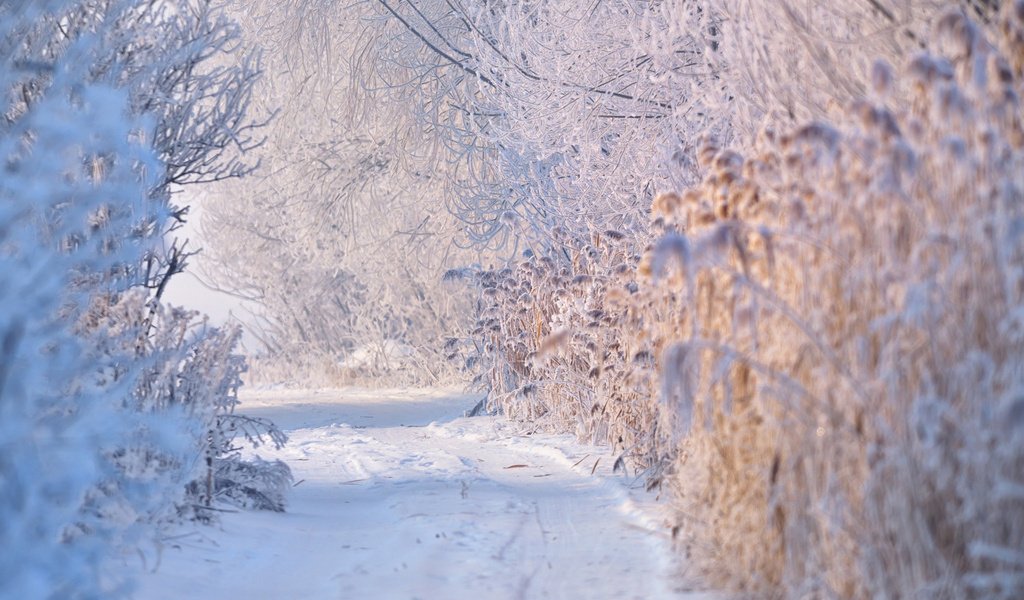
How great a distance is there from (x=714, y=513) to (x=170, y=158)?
398 centimetres

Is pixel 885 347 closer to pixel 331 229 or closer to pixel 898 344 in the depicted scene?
pixel 898 344

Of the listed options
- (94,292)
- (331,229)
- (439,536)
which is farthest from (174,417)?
(331,229)

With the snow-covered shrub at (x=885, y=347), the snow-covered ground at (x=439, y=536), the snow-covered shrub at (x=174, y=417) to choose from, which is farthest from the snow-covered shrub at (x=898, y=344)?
the snow-covered shrub at (x=174, y=417)

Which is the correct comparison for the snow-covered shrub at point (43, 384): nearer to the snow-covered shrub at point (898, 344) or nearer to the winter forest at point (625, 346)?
the winter forest at point (625, 346)

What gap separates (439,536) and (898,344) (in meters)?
2.52

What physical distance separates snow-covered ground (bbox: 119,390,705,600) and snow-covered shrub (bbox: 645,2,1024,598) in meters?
0.80

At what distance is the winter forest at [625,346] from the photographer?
262 cm

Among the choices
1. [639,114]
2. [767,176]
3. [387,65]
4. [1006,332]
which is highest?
[387,65]

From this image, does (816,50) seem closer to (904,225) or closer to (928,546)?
(904,225)

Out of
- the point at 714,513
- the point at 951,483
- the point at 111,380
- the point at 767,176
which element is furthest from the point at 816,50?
the point at 111,380

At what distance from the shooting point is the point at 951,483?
2582 mm

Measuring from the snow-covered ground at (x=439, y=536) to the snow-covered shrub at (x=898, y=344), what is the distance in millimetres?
804

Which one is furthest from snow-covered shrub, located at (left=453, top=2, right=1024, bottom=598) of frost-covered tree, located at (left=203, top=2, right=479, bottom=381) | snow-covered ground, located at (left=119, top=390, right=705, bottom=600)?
frost-covered tree, located at (left=203, top=2, right=479, bottom=381)

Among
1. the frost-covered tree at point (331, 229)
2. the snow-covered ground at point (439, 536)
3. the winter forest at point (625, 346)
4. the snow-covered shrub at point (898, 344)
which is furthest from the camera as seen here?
the frost-covered tree at point (331, 229)
